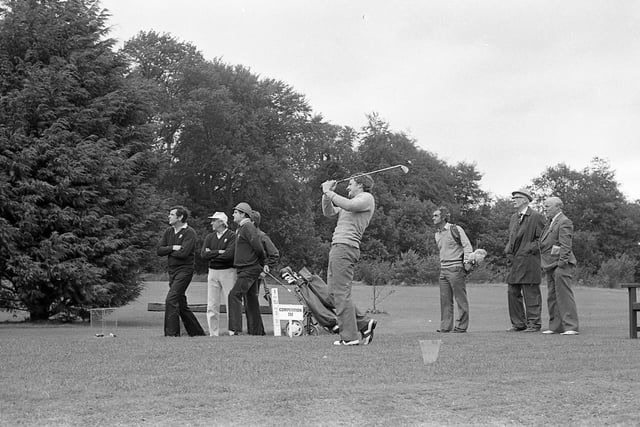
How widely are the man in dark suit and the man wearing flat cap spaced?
19 cm

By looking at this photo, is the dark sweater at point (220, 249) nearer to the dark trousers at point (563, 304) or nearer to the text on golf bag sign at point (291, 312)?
the text on golf bag sign at point (291, 312)

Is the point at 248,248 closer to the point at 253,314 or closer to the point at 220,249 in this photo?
the point at 220,249

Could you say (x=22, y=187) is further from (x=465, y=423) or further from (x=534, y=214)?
(x=465, y=423)

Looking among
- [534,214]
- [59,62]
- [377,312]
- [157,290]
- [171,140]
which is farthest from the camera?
[171,140]

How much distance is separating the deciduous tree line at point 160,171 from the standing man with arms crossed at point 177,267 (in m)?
5.21

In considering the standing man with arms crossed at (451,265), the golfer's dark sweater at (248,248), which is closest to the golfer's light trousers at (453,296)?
the standing man with arms crossed at (451,265)

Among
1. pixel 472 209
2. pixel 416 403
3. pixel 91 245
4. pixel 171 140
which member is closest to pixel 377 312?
pixel 91 245

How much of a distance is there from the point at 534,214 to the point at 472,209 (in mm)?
70119

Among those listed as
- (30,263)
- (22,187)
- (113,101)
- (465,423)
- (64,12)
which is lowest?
(465,423)

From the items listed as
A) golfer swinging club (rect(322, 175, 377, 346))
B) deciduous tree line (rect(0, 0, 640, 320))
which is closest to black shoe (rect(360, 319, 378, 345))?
golfer swinging club (rect(322, 175, 377, 346))

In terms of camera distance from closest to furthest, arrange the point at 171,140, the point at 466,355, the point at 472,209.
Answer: the point at 466,355
the point at 171,140
the point at 472,209

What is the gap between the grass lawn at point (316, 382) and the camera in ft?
20.3

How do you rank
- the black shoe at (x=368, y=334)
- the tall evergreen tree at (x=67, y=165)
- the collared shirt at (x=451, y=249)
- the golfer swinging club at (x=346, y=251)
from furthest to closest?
the tall evergreen tree at (x=67, y=165) → the collared shirt at (x=451, y=249) → the black shoe at (x=368, y=334) → the golfer swinging club at (x=346, y=251)

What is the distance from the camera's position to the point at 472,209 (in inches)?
3263
